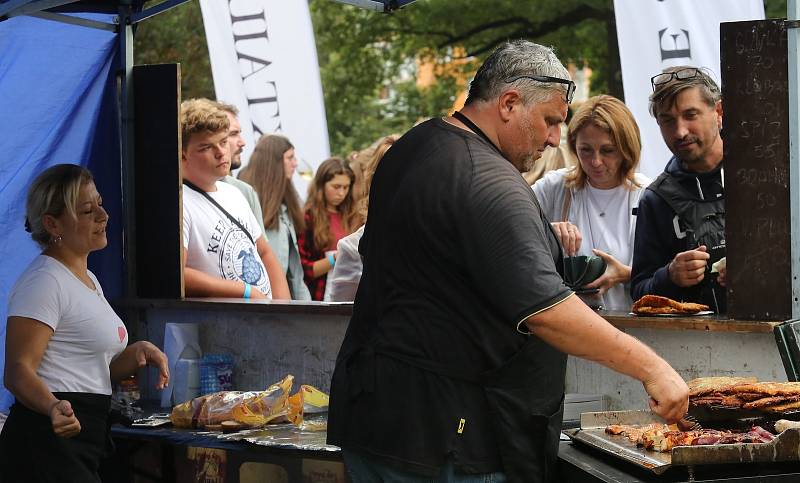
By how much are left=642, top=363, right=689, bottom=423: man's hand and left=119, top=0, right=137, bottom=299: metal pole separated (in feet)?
13.6

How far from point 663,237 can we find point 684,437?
5.77 ft

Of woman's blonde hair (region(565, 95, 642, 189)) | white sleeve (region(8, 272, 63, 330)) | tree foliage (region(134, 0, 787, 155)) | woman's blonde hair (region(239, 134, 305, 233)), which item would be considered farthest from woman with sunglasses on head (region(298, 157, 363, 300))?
tree foliage (region(134, 0, 787, 155))

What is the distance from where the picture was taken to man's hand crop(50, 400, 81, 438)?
403 centimetres

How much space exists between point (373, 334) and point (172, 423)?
240 cm

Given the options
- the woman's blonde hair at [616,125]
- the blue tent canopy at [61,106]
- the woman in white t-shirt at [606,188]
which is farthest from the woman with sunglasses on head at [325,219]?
the woman's blonde hair at [616,125]

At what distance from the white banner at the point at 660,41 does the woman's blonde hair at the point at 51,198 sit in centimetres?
382

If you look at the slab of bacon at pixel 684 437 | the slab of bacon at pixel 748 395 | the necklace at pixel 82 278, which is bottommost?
the slab of bacon at pixel 684 437

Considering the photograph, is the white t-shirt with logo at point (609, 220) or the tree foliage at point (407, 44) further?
the tree foliage at point (407, 44)

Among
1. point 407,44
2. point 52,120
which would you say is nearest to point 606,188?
point 52,120

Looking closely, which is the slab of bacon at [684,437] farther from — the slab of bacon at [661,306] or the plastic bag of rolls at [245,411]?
the plastic bag of rolls at [245,411]

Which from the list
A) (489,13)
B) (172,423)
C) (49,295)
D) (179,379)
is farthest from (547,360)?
(489,13)

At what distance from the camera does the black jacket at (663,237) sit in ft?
14.5

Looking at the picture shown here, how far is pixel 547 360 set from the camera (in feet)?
9.63

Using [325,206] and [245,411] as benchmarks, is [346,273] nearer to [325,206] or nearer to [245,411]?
[245,411]
